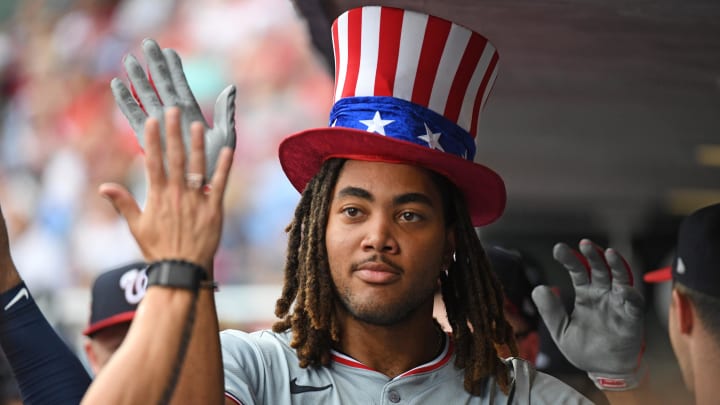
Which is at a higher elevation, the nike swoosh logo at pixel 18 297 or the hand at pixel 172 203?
the hand at pixel 172 203

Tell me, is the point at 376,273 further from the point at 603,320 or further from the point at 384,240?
the point at 603,320

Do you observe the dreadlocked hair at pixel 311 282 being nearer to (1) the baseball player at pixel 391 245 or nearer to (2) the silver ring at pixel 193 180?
(1) the baseball player at pixel 391 245

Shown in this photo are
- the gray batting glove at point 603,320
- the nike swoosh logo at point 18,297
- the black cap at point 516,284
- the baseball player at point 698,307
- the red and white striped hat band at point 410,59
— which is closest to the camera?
the nike swoosh logo at point 18,297

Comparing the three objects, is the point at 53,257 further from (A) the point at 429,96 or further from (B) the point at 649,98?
(A) the point at 429,96

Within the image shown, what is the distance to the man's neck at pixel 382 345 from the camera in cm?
255

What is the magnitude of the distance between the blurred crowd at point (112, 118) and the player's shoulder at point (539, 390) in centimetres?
529

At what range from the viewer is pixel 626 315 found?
9.60 feet

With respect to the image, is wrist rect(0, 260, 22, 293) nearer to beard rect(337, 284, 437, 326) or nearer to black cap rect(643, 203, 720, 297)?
beard rect(337, 284, 437, 326)

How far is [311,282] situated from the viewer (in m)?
2.57

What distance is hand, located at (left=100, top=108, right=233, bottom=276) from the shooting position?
1.85 m

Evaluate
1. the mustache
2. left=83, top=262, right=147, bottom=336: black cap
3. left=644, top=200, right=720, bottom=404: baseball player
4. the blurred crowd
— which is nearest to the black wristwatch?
the mustache

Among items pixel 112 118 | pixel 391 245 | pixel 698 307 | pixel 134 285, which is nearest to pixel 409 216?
pixel 391 245

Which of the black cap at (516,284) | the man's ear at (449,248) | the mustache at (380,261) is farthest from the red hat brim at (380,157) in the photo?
the black cap at (516,284)

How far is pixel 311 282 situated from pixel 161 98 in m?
0.75
